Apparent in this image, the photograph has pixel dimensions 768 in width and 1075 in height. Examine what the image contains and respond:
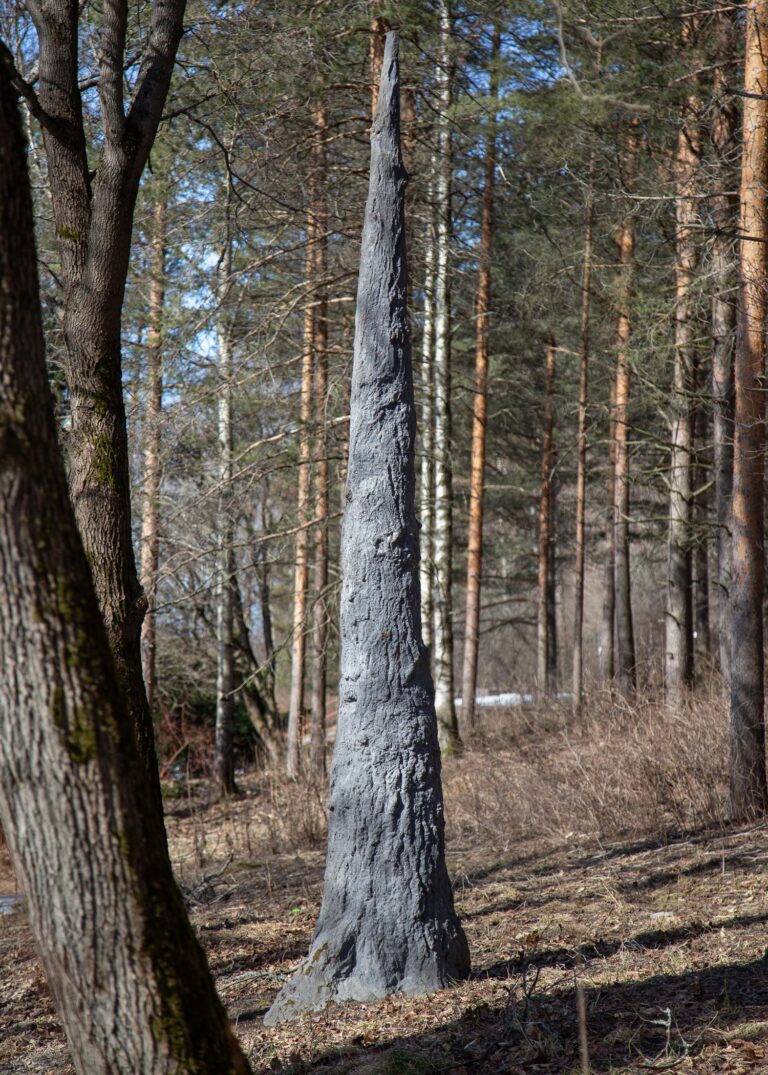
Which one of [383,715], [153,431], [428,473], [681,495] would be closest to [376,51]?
[153,431]

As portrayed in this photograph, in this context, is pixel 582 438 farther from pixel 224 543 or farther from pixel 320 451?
pixel 224 543

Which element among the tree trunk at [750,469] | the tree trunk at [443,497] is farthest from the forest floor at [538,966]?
the tree trunk at [443,497]

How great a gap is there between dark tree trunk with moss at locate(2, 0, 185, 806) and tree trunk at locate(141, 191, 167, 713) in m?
3.76

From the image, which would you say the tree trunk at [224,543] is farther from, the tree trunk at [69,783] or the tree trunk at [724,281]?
the tree trunk at [69,783]

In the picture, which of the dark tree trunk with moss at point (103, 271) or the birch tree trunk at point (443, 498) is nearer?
the dark tree trunk with moss at point (103, 271)

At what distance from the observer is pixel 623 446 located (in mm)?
15695

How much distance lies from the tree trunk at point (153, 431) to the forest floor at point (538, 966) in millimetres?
3323

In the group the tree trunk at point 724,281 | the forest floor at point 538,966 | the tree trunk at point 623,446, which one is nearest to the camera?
the forest floor at point 538,966

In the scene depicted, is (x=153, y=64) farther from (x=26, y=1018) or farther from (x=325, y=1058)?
(x=26, y=1018)

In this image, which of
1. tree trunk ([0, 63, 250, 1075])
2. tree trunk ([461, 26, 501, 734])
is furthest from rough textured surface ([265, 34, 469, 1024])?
tree trunk ([461, 26, 501, 734])

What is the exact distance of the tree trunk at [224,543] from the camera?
10.2 metres

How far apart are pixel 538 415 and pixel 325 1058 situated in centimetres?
1829

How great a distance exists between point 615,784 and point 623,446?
8.06 m

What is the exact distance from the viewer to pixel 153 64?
5.48 metres
